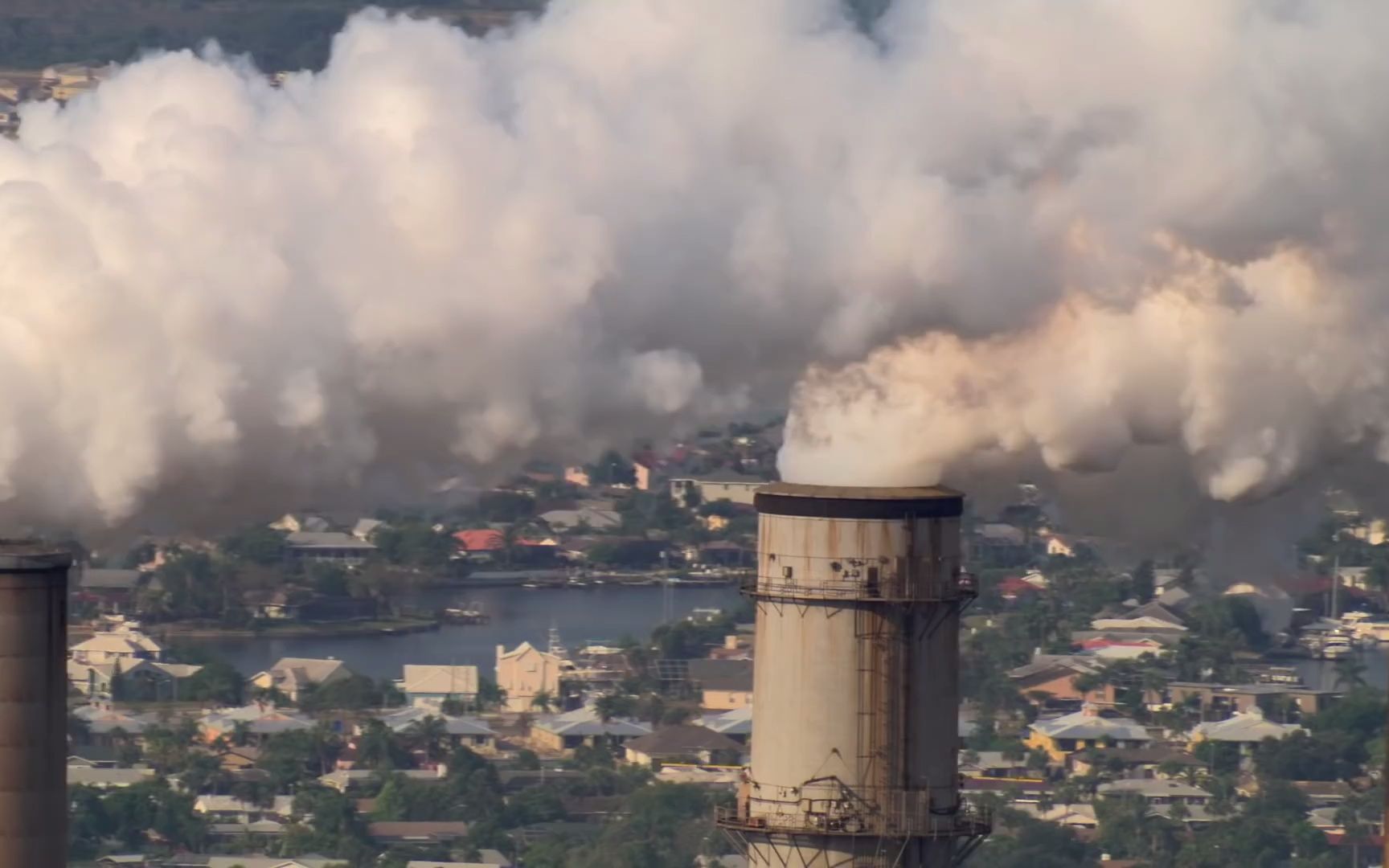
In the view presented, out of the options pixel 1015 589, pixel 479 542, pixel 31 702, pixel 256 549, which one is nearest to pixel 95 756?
pixel 256 549

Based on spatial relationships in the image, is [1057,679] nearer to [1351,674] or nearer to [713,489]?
[1351,674]

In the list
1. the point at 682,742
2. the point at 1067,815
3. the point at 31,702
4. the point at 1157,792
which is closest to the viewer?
the point at 31,702

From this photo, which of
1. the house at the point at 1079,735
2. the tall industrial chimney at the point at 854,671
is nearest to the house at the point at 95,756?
the house at the point at 1079,735

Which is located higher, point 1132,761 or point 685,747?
point 685,747

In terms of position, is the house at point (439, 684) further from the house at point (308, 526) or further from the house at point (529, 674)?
the house at point (308, 526)

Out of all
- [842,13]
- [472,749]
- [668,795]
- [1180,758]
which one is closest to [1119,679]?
[1180,758]

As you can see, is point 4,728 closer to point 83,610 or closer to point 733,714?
point 733,714

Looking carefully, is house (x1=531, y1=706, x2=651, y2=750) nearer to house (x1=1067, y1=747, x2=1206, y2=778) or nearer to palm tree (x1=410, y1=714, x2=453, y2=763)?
palm tree (x1=410, y1=714, x2=453, y2=763)
